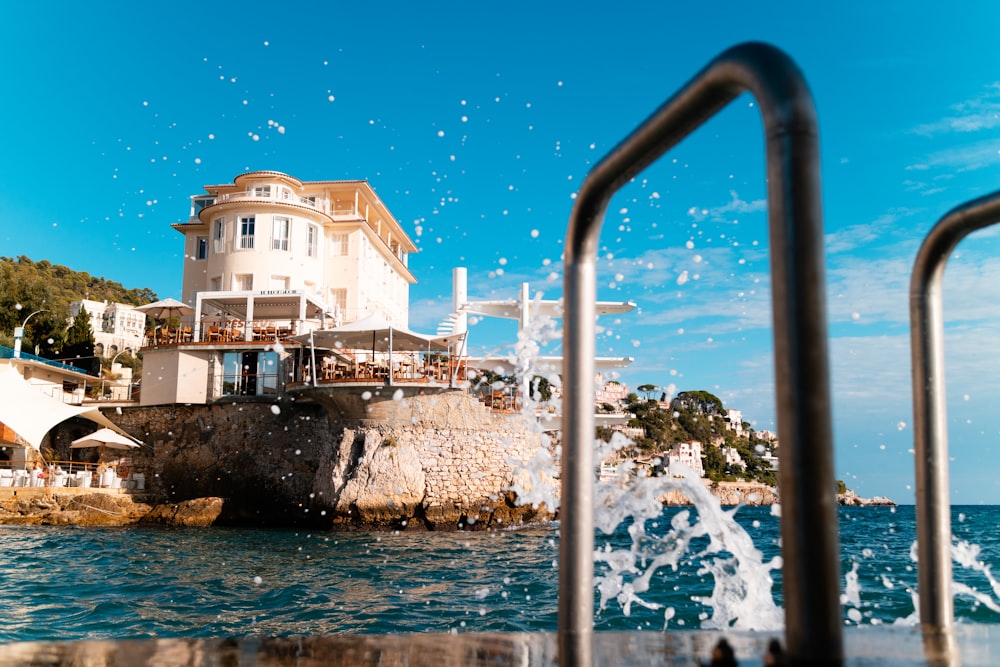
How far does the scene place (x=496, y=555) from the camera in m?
17.5

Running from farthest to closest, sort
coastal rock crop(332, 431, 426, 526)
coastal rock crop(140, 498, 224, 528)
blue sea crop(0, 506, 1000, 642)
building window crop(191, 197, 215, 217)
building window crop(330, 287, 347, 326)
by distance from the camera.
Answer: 1. building window crop(191, 197, 215, 217)
2. building window crop(330, 287, 347, 326)
3. coastal rock crop(140, 498, 224, 528)
4. coastal rock crop(332, 431, 426, 526)
5. blue sea crop(0, 506, 1000, 642)

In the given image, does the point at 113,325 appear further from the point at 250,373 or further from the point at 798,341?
the point at 798,341

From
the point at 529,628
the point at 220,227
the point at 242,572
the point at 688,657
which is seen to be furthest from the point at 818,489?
the point at 220,227

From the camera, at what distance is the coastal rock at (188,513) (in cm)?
2631

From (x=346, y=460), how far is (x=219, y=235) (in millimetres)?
15766

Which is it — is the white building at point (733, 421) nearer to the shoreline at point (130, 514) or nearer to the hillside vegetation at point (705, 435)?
the hillside vegetation at point (705, 435)

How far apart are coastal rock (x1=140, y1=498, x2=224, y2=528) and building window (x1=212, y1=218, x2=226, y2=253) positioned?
12965 mm

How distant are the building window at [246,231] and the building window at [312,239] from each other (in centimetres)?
249

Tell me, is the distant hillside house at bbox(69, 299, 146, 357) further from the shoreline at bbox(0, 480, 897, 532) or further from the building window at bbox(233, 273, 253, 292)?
the shoreline at bbox(0, 480, 897, 532)

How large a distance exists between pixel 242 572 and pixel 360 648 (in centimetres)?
1354

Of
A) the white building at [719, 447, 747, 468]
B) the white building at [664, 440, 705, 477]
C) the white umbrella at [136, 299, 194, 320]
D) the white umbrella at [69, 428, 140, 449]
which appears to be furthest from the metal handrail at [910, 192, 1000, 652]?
the white building at [719, 447, 747, 468]

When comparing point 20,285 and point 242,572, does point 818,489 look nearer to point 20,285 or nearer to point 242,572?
point 242,572

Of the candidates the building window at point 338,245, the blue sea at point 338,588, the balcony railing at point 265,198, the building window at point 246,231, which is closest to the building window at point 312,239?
the balcony railing at point 265,198

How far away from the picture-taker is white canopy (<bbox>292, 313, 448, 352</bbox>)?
25.0 meters
